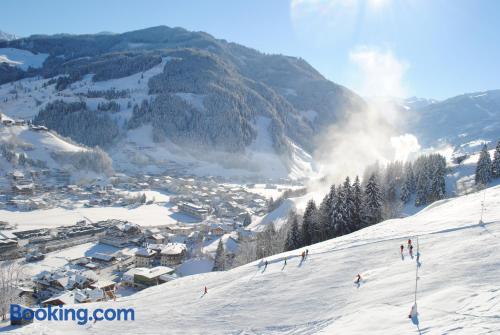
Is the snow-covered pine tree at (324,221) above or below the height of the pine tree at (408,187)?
below

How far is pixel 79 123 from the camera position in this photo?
180 metres

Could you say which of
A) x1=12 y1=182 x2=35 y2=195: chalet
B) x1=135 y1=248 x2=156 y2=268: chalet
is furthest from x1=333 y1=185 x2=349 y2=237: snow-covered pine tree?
x1=12 y1=182 x2=35 y2=195: chalet

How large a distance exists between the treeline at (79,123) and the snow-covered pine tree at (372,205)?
151707 mm

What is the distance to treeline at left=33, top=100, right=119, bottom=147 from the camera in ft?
574

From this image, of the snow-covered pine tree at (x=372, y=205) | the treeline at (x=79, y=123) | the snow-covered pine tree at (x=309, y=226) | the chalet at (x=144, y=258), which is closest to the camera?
the snow-covered pine tree at (x=372, y=205)

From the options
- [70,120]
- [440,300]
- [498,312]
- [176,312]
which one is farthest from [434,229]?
[70,120]

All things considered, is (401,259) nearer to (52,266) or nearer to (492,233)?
(492,233)

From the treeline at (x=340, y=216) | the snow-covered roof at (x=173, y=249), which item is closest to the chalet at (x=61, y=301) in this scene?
the snow-covered roof at (x=173, y=249)

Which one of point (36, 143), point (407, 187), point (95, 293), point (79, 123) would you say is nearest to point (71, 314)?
point (95, 293)

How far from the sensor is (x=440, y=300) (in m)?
14.1

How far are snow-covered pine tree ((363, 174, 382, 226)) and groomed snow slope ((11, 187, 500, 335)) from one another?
34.6 feet

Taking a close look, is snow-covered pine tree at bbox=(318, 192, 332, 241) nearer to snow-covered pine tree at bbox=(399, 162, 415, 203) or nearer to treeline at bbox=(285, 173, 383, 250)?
treeline at bbox=(285, 173, 383, 250)

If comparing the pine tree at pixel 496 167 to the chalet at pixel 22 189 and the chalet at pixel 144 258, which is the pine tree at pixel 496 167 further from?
the chalet at pixel 22 189

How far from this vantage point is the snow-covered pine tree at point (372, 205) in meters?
40.4
